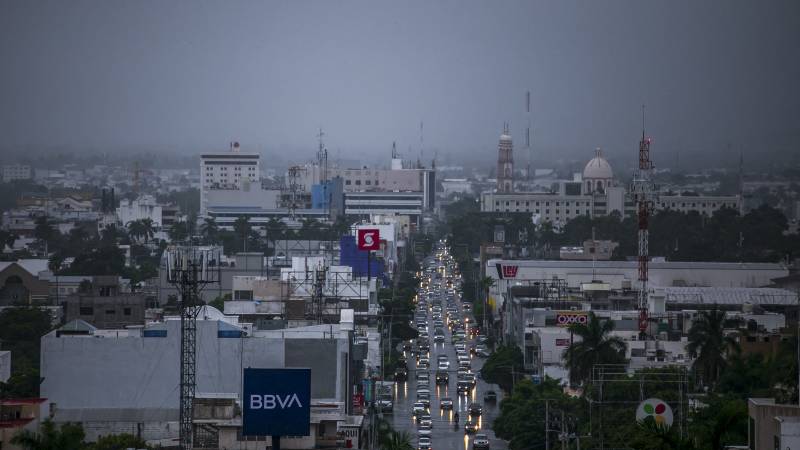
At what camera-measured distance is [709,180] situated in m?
144

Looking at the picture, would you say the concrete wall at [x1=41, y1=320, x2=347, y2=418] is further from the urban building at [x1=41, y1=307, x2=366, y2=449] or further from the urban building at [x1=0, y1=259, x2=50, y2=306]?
the urban building at [x1=0, y1=259, x2=50, y2=306]

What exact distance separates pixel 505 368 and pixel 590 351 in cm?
583

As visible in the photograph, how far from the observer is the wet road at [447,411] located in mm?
36094

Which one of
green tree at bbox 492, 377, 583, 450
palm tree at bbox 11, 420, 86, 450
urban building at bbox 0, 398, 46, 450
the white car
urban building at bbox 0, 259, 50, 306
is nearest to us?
palm tree at bbox 11, 420, 86, 450

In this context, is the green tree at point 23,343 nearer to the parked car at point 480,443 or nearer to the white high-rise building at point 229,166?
the parked car at point 480,443

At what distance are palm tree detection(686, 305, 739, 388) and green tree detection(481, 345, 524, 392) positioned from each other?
14.2 ft

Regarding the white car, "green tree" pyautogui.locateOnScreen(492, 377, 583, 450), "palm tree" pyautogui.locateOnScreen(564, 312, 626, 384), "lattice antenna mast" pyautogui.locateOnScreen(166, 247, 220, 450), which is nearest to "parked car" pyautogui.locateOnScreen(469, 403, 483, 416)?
"palm tree" pyautogui.locateOnScreen(564, 312, 626, 384)

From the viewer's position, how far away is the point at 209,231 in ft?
339

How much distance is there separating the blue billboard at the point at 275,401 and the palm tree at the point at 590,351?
51.1 feet

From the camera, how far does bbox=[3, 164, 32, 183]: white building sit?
178m

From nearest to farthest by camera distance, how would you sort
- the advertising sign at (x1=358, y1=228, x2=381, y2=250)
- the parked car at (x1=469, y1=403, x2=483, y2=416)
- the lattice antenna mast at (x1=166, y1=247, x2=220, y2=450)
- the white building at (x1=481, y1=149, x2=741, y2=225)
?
1. the lattice antenna mast at (x1=166, y1=247, x2=220, y2=450)
2. the parked car at (x1=469, y1=403, x2=483, y2=416)
3. the advertising sign at (x1=358, y1=228, x2=381, y2=250)
4. the white building at (x1=481, y1=149, x2=741, y2=225)

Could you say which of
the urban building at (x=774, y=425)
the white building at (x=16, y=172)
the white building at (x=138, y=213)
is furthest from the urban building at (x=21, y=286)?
the white building at (x=16, y=172)

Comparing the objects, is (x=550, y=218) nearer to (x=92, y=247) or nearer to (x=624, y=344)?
(x=92, y=247)

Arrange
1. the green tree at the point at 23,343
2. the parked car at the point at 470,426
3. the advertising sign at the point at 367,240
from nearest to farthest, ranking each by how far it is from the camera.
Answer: the green tree at the point at 23,343, the parked car at the point at 470,426, the advertising sign at the point at 367,240
